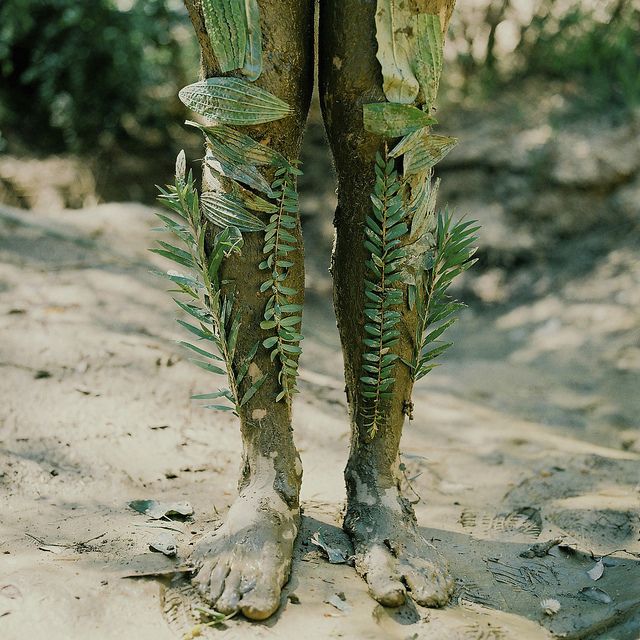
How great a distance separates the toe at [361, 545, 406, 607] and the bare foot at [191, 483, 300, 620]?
0.15 m

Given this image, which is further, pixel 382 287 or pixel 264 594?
→ pixel 382 287

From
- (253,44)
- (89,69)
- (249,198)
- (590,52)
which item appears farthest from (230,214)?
(590,52)

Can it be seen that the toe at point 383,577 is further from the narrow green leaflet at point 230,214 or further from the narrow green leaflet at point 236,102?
the narrow green leaflet at point 236,102

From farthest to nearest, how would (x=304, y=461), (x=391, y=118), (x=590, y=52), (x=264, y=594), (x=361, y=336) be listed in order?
(x=590, y=52)
(x=304, y=461)
(x=361, y=336)
(x=391, y=118)
(x=264, y=594)

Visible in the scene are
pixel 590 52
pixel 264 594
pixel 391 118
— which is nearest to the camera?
pixel 264 594

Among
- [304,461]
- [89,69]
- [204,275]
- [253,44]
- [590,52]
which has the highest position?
[590,52]

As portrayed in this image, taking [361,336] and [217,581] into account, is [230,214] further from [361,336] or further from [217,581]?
[217,581]

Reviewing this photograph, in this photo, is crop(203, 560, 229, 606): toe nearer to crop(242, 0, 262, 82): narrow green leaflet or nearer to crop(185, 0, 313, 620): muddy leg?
crop(185, 0, 313, 620): muddy leg

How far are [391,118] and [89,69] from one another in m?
3.89

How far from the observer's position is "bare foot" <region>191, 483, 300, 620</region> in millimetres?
1263

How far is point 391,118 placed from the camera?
137 centimetres

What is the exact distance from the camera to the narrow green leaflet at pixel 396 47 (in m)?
1.34

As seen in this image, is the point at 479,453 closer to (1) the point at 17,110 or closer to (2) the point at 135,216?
(2) the point at 135,216

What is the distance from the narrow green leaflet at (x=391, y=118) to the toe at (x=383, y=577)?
766 mm
